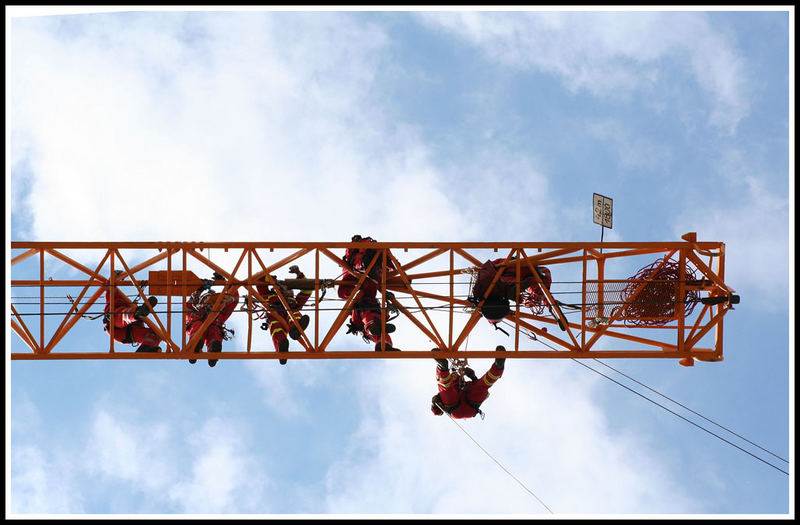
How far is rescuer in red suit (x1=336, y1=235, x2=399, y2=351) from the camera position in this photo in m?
11.2

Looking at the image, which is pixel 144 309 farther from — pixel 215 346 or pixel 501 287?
pixel 501 287

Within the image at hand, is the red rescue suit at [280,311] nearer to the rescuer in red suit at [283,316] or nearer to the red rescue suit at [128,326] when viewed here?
the rescuer in red suit at [283,316]

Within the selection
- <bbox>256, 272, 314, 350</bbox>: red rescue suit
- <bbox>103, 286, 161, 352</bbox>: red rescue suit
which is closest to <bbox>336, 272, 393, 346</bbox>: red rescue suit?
<bbox>256, 272, 314, 350</bbox>: red rescue suit

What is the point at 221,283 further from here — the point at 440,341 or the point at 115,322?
the point at 440,341

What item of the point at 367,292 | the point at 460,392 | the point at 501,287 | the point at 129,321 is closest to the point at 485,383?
the point at 460,392

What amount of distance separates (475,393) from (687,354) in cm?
426

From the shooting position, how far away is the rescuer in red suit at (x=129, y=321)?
1106cm

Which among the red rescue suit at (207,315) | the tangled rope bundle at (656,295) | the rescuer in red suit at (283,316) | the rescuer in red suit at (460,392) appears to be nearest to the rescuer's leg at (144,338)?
the red rescue suit at (207,315)

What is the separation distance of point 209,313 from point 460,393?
18.2 ft

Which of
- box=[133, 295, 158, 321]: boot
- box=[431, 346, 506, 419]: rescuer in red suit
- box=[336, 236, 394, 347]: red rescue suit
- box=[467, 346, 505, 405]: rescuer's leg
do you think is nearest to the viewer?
box=[133, 295, 158, 321]: boot

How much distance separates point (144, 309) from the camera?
1105 cm

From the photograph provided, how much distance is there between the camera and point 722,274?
1101 centimetres

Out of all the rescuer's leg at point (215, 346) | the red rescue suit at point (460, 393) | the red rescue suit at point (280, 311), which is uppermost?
the red rescue suit at point (280, 311)

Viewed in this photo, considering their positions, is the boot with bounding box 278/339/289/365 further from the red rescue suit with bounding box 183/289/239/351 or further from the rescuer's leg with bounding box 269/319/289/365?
the red rescue suit with bounding box 183/289/239/351
